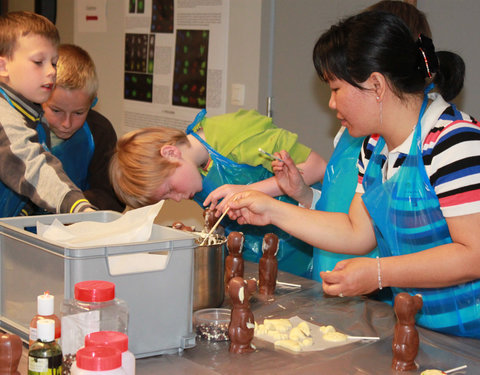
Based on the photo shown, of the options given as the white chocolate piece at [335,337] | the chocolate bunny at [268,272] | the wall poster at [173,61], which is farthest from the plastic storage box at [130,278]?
the wall poster at [173,61]

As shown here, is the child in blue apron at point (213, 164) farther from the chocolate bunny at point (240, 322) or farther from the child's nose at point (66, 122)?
the chocolate bunny at point (240, 322)

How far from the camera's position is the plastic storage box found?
1008 millimetres

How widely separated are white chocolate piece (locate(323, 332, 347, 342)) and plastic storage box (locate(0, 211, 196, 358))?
26 centimetres

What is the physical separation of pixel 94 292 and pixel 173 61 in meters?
2.65

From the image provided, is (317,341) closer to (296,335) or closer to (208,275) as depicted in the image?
(296,335)

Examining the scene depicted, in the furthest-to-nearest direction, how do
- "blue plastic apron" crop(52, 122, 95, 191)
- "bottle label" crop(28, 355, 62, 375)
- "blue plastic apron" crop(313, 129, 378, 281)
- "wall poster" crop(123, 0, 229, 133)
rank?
1. "wall poster" crop(123, 0, 229, 133)
2. "blue plastic apron" crop(52, 122, 95, 191)
3. "blue plastic apron" crop(313, 129, 378, 281)
4. "bottle label" crop(28, 355, 62, 375)

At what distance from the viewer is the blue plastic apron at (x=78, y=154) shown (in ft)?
7.31

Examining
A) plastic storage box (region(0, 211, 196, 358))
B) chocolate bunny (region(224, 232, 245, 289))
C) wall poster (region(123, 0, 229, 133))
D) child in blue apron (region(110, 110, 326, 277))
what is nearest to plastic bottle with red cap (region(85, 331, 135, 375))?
plastic storage box (region(0, 211, 196, 358))

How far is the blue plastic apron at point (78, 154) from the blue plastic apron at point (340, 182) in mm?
928

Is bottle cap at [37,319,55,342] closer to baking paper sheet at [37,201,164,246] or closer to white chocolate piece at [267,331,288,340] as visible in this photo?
baking paper sheet at [37,201,164,246]

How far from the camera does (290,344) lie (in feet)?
3.72

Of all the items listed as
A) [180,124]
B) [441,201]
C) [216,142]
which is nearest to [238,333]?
[441,201]

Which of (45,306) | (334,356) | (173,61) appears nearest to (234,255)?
(334,356)

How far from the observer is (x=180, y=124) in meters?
3.36
